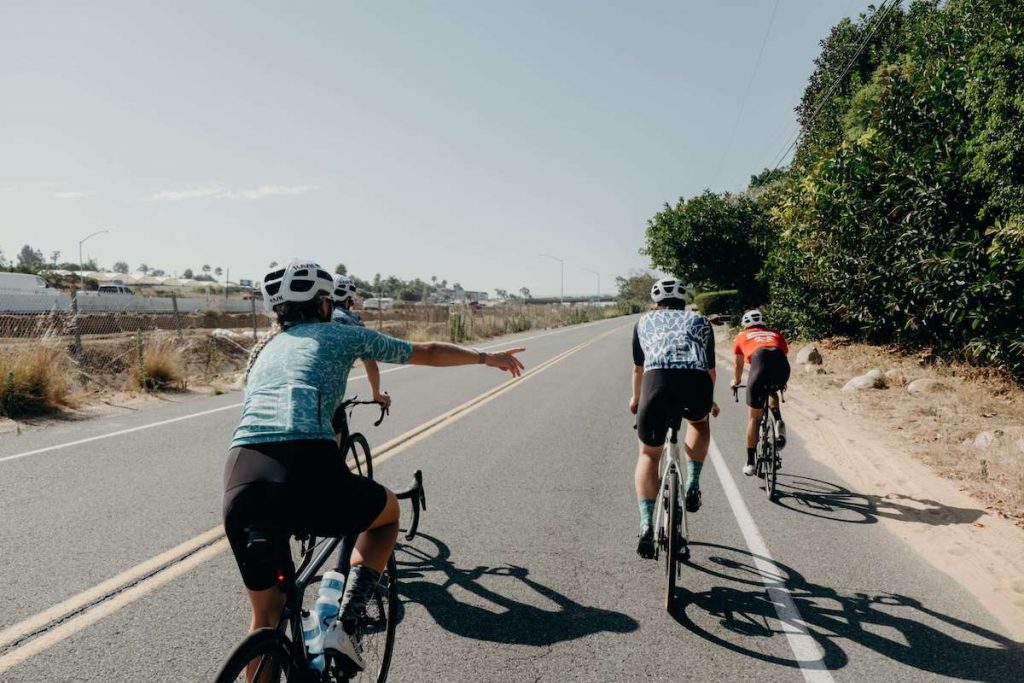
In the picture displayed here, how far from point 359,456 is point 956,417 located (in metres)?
8.96

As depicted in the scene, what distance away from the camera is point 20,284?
39.0 m

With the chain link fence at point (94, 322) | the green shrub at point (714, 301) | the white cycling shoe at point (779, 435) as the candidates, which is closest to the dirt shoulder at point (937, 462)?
the white cycling shoe at point (779, 435)

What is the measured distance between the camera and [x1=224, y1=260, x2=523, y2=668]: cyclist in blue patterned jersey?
237cm

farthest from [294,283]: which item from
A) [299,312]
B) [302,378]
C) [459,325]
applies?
[459,325]

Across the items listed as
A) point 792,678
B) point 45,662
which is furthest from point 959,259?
point 45,662

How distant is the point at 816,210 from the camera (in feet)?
54.2

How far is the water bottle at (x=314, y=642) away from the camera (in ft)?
8.16

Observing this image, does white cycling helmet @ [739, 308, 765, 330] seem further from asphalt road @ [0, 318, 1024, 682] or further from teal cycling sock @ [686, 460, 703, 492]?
teal cycling sock @ [686, 460, 703, 492]

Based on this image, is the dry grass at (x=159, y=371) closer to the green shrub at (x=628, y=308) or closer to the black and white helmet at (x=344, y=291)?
the black and white helmet at (x=344, y=291)

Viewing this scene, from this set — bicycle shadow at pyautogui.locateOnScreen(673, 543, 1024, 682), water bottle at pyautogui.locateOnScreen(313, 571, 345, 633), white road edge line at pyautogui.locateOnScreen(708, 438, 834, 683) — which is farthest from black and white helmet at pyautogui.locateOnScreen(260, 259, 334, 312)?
white road edge line at pyautogui.locateOnScreen(708, 438, 834, 683)

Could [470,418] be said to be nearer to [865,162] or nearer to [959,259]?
[959,259]

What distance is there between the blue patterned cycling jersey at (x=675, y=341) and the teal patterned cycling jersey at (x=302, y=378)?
228 cm

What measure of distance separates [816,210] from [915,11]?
714 inches

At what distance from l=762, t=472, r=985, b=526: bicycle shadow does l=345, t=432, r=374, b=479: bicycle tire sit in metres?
4.03
